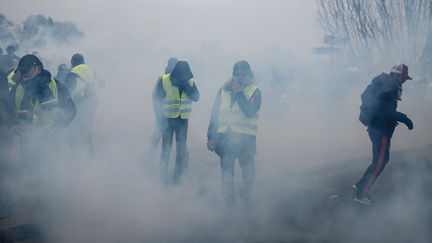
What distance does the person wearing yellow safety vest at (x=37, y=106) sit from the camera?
211 inches

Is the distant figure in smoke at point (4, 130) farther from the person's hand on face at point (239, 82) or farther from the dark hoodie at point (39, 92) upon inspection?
the person's hand on face at point (239, 82)

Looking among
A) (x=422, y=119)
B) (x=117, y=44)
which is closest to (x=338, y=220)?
(x=422, y=119)

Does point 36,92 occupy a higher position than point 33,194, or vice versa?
point 36,92

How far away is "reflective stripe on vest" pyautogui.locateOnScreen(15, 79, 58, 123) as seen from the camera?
5.42 m

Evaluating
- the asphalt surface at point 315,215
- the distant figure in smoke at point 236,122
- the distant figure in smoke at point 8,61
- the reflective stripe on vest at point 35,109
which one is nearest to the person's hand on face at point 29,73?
the reflective stripe on vest at point 35,109

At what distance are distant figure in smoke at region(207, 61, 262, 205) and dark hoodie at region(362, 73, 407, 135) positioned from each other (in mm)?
1475

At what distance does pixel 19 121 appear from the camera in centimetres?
538

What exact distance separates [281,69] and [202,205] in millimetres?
9614

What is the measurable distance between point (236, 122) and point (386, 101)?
1823 millimetres

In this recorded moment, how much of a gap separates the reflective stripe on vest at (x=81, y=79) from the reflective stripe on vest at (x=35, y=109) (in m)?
1.68

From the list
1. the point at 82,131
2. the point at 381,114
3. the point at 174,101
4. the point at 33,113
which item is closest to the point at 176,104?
the point at 174,101

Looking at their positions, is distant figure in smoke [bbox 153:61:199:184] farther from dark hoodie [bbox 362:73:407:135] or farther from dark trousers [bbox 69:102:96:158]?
dark hoodie [bbox 362:73:407:135]

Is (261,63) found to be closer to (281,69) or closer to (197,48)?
(281,69)

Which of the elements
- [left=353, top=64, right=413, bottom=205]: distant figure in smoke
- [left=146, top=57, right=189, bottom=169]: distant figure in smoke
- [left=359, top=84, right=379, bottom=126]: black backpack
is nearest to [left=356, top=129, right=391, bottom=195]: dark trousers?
[left=353, top=64, right=413, bottom=205]: distant figure in smoke
